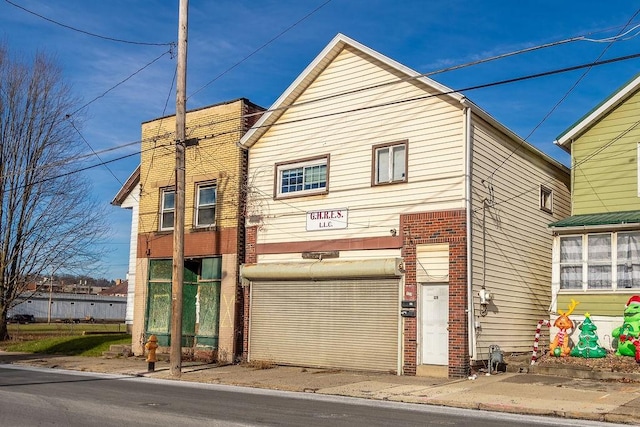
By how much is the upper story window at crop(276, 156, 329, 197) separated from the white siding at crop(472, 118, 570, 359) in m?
4.54

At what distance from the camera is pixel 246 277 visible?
2117 centimetres

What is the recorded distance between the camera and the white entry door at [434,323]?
1717 cm

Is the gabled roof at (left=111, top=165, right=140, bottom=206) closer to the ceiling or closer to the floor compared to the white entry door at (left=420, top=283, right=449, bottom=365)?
closer to the ceiling

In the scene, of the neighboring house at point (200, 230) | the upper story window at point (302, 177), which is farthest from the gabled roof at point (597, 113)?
the neighboring house at point (200, 230)

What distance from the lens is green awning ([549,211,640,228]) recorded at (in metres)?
17.8

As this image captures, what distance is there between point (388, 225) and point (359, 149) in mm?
2391

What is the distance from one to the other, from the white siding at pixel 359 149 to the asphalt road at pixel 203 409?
589 centimetres

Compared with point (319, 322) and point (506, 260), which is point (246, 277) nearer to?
point (319, 322)

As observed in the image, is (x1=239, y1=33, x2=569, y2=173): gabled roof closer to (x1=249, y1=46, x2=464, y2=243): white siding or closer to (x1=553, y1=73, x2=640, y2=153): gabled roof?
(x1=249, y1=46, x2=464, y2=243): white siding

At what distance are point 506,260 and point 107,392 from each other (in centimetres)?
1075

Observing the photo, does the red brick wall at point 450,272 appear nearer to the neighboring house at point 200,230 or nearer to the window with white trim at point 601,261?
the window with white trim at point 601,261

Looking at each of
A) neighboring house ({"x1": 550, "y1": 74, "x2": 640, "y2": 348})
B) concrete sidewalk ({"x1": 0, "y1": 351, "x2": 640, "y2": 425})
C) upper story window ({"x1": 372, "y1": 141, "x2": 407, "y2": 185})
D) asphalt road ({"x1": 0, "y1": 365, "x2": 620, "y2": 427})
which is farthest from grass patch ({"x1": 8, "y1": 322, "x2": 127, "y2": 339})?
neighboring house ({"x1": 550, "y1": 74, "x2": 640, "y2": 348})

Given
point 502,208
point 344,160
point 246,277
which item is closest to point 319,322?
point 246,277

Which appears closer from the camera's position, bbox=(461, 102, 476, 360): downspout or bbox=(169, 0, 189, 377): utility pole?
bbox=(461, 102, 476, 360): downspout
